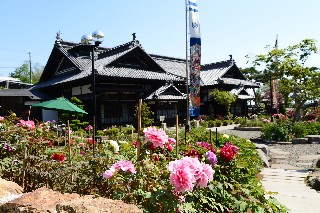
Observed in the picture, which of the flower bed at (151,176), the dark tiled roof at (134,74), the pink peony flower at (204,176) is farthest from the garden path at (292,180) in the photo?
the dark tiled roof at (134,74)

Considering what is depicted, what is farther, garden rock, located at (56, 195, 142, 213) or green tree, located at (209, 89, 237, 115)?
green tree, located at (209, 89, 237, 115)

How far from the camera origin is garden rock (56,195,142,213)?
2.34 metres

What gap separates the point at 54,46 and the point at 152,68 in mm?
9089

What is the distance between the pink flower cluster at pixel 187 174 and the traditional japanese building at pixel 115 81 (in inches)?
654

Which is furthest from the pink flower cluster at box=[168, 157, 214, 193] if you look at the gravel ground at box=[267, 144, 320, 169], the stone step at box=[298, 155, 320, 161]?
the stone step at box=[298, 155, 320, 161]

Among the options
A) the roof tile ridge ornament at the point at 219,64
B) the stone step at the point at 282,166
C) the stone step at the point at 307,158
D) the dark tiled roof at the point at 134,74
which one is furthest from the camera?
the roof tile ridge ornament at the point at 219,64

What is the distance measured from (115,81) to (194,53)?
751cm

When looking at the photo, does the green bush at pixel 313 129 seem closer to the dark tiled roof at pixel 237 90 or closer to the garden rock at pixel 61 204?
the dark tiled roof at pixel 237 90

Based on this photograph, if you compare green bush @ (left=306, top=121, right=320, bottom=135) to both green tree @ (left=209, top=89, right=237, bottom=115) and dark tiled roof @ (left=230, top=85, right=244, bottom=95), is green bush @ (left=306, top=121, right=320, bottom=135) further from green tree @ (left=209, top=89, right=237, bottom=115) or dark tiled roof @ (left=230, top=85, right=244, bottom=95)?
dark tiled roof @ (left=230, top=85, right=244, bottom=95)

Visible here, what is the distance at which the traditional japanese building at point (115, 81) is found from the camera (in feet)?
66.2

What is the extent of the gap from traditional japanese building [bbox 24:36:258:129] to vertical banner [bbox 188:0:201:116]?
5.73m

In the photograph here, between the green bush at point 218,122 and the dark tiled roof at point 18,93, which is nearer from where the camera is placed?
the dark tiled roof at point 18,93

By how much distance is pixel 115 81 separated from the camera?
2108 cm

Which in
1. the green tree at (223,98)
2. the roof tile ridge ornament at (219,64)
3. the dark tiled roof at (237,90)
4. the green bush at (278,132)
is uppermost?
the roof tile ridge ornament at (219,64)
